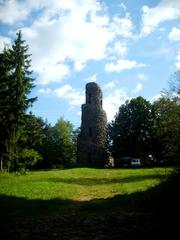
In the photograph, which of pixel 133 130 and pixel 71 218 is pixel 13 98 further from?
pixel 133 130

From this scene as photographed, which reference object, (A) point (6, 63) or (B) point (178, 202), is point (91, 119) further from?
(B) point (178, 202)

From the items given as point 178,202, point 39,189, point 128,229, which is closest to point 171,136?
point 39,189

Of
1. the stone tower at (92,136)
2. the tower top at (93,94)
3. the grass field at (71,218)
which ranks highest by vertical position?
the tower top at (93,94)

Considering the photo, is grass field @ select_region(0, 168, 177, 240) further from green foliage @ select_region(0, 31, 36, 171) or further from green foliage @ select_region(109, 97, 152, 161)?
green foliage @ select_region(109, 97, 152, 161)

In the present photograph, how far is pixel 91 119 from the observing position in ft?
209

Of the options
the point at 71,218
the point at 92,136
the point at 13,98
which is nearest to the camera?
the point at 71,218

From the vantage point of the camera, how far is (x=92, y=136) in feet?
208

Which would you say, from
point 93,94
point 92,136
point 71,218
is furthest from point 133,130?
point 71,218

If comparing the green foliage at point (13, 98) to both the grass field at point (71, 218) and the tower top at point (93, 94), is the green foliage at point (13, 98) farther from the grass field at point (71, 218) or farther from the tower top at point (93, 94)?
the tower top at point (93, 94)

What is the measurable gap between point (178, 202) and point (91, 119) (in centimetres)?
5250

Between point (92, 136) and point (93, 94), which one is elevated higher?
point (93, 94)

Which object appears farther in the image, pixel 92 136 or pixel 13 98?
pixel 92 136

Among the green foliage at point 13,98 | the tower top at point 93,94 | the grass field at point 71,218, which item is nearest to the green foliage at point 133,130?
the tower top at point 93,94

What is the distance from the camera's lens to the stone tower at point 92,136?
63.0 m
